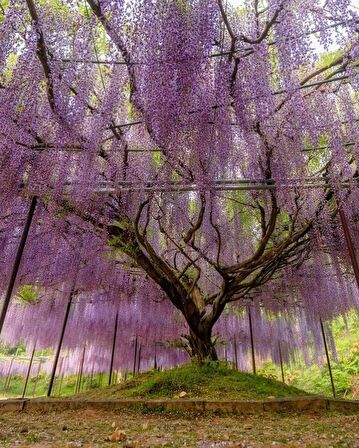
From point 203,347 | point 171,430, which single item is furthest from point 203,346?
point 171,430

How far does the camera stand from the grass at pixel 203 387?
466 cm

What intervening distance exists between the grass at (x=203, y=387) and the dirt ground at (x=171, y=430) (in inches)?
33.5

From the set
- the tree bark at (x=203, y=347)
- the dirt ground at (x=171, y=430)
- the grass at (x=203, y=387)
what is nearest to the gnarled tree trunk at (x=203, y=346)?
the tree bark at (x=203, y=347)

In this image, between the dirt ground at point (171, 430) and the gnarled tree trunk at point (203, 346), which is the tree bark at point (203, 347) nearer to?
the gnarled tree trunk at point (203, 346)

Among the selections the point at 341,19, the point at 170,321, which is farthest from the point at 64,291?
the point at 341,19

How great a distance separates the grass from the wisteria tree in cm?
94

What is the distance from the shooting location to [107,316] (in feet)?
33.1

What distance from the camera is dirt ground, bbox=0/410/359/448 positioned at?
2.39 meters

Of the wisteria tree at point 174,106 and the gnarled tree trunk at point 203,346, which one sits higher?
the wisteria tree at point 174,106

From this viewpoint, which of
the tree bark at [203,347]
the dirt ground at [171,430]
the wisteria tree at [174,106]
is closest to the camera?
the dirt ground at [171,430]

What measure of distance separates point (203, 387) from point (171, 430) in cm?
189

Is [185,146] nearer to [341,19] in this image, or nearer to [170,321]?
[341,19]

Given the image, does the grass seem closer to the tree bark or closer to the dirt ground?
the tree bark

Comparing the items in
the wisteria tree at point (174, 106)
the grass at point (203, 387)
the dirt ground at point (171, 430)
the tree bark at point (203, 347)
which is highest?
the wisteria tree at point (174, 106)
